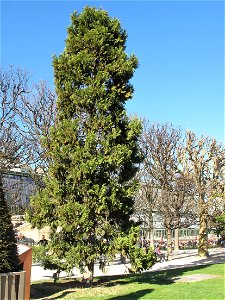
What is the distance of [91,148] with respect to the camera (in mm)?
14086

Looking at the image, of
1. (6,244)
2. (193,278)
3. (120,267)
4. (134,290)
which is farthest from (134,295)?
(120,267)

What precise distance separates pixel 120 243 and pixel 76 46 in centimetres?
749

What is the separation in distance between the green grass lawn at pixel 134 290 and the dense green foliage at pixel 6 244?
10.3 feet

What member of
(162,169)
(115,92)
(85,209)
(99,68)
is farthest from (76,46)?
(162,169)

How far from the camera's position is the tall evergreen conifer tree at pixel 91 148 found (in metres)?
13.8

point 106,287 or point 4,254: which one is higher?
point 4,254

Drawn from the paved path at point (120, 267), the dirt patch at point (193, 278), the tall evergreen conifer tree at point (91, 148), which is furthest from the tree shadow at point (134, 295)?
the paved path at point (120, 267)

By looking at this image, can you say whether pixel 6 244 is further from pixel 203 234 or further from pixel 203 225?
pixel 203 234

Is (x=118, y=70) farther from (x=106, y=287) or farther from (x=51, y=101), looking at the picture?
(x=51, y=101)

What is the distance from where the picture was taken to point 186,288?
12.7 metres

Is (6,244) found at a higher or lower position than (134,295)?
higher

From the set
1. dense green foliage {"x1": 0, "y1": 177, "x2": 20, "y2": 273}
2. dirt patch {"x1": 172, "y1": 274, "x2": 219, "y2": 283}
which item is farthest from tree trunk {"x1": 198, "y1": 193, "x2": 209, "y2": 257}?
dense green foliage {"x1": 0, "y1": 177, "x2": 20, "y2": 273}

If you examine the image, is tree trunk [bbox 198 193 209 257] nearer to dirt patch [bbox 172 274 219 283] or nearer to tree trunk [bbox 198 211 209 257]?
tree trunk [bbox 198 211 209 257]

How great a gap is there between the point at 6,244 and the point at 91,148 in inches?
220
